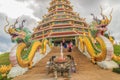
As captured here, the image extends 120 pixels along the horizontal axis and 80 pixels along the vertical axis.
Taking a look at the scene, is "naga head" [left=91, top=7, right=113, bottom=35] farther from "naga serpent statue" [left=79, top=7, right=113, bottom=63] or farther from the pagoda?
the pagoda

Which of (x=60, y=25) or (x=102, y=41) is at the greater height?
(x=60, y=25)

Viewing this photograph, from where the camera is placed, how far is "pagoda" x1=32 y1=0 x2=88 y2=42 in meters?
39.0

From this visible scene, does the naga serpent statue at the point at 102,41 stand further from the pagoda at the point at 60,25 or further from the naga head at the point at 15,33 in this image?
the pagoda at the point at 60,25

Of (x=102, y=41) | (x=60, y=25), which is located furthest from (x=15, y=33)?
(x=60, y=25)

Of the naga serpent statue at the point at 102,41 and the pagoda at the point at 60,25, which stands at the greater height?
the pagoda at the point at 60,25

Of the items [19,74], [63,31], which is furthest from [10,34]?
[63,31]

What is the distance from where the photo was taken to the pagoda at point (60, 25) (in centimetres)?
3897

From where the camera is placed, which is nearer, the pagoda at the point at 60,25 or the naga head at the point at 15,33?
the naga head at the point at 15,33

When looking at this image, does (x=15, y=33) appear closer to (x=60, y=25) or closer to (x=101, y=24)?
(x=101, y=24)

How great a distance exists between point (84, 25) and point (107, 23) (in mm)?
27767

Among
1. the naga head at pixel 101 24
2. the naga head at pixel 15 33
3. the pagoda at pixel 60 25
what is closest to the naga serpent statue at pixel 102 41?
the naga head at pixel 101 24

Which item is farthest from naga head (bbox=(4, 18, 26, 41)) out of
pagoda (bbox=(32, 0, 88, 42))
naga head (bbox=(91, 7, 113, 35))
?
pagoda (bbox=(32, 0, 88, 42))

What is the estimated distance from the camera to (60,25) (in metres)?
40.6

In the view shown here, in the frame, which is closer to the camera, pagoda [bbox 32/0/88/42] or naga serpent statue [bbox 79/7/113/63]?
naga serpent statue [bbox 79/7/113/63]
